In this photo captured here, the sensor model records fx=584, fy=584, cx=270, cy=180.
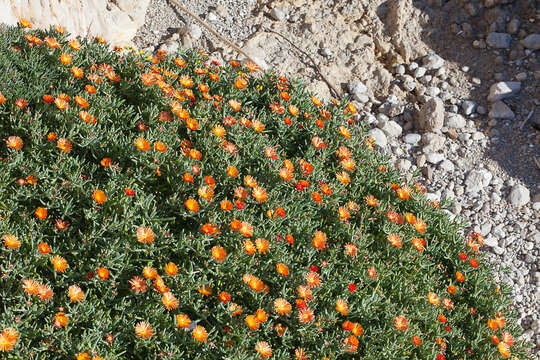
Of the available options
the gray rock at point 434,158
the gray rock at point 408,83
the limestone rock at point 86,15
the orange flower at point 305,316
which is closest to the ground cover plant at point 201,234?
the orange flower at point 305,316

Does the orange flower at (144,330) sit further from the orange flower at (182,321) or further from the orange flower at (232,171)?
the orange flower at (232,171)

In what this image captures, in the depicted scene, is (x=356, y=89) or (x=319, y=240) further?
(x=356, y=89)

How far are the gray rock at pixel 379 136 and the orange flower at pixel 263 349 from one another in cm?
253

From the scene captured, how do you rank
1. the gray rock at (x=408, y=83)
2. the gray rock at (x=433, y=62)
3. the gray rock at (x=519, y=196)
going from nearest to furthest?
the gray rock at (x=519, y=196), the gray rock at (x=408, y=83), the gray rock at (x=433, y=62)

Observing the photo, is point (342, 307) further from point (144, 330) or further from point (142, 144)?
point (142, 144)

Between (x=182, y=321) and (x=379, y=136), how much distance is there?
107 inches

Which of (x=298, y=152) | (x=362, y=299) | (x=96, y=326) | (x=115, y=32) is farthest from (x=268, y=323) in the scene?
(x=115, y=32)

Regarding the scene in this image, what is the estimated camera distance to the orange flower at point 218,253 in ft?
8.89

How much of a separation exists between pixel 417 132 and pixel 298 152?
1.54m

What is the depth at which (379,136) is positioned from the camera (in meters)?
4.71

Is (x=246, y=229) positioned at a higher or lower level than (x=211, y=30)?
lower

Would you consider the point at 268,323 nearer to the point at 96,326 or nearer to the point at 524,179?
the point at 96,326

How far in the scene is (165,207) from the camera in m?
2.93

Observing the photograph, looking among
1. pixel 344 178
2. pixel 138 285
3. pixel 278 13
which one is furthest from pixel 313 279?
pixel 278 13
